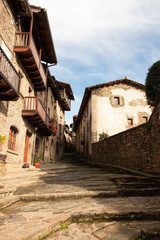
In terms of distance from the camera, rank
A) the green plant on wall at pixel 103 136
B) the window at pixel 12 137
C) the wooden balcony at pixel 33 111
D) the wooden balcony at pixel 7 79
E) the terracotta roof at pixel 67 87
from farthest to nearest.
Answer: the terracotta roof at pixel 67 87 → the green plant on wall at pixel 103 136 → the wooden balcony at pixel 33 111 → the window at pixel 12 137 → the wooden balcony at pixel 7 79

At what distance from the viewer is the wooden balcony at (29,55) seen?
342 inches

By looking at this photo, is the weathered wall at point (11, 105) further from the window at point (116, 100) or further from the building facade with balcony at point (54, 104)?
the window at point (116, 100)

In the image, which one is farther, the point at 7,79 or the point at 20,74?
the point at 20,74

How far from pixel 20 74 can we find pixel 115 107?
876 cm

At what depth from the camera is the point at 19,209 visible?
3523 mm

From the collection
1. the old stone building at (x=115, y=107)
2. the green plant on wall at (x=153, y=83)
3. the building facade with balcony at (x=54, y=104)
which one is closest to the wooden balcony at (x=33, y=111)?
the building facade with balcony at (x=54, y=104)

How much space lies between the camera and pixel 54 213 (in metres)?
3.23

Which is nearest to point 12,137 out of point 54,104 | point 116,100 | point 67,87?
point 116,100

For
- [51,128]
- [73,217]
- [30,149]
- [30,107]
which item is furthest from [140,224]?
[51,128]

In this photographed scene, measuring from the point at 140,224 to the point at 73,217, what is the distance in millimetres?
1122

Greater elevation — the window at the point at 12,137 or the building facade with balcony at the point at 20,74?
the building facade with balcony at the point at 20,74

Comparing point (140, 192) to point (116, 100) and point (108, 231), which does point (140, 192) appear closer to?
point (108, 231)

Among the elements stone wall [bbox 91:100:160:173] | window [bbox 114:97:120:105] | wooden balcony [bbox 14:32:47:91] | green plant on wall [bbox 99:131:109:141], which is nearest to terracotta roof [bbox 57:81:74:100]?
window [bbox 114:97:120:105]

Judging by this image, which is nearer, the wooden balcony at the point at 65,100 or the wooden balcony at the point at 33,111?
the wooden balcony at the point at 33,111
